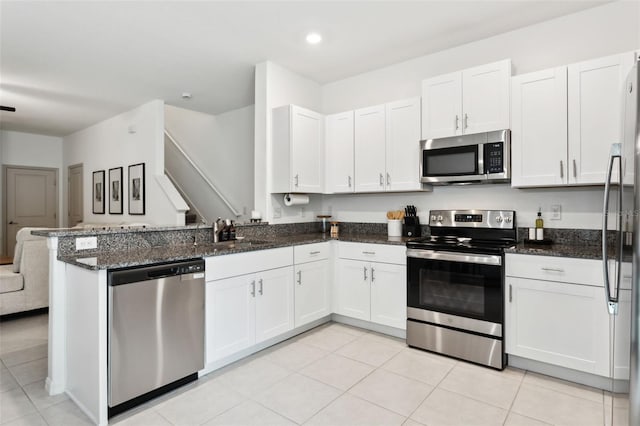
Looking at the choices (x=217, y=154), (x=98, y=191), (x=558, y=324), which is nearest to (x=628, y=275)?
(x=558, y=324)

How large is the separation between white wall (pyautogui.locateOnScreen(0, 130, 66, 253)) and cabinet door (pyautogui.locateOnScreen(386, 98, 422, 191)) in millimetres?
7629

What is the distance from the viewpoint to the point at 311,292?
3.36 m

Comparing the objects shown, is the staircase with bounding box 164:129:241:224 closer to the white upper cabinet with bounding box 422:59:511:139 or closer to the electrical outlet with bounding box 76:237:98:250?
the electrical outlet with bounding box 76:237:98:250

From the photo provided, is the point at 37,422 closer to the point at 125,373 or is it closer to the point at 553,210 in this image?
the point at 125,373

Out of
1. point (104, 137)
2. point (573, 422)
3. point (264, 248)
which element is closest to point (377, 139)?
point (264, 248)

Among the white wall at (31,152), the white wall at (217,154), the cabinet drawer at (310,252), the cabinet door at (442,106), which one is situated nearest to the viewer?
the cabinet door at (442,106)

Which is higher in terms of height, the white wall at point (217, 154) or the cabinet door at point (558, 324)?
the white wall at point (217, 154)

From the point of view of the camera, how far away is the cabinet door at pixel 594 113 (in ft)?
7.89

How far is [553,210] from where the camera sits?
2898 millimetres

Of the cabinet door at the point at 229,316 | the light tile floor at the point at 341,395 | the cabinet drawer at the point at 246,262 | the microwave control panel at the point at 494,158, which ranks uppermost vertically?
the microwave control panel at the point at 494,158

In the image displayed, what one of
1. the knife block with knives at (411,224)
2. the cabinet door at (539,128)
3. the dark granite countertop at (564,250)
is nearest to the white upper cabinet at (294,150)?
the knife block with knives at (411,224)

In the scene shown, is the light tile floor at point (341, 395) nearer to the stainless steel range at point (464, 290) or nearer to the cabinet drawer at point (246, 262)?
the stainless steel range at point (464, 290)

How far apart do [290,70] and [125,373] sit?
328cm

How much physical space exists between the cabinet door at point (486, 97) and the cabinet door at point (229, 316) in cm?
227
